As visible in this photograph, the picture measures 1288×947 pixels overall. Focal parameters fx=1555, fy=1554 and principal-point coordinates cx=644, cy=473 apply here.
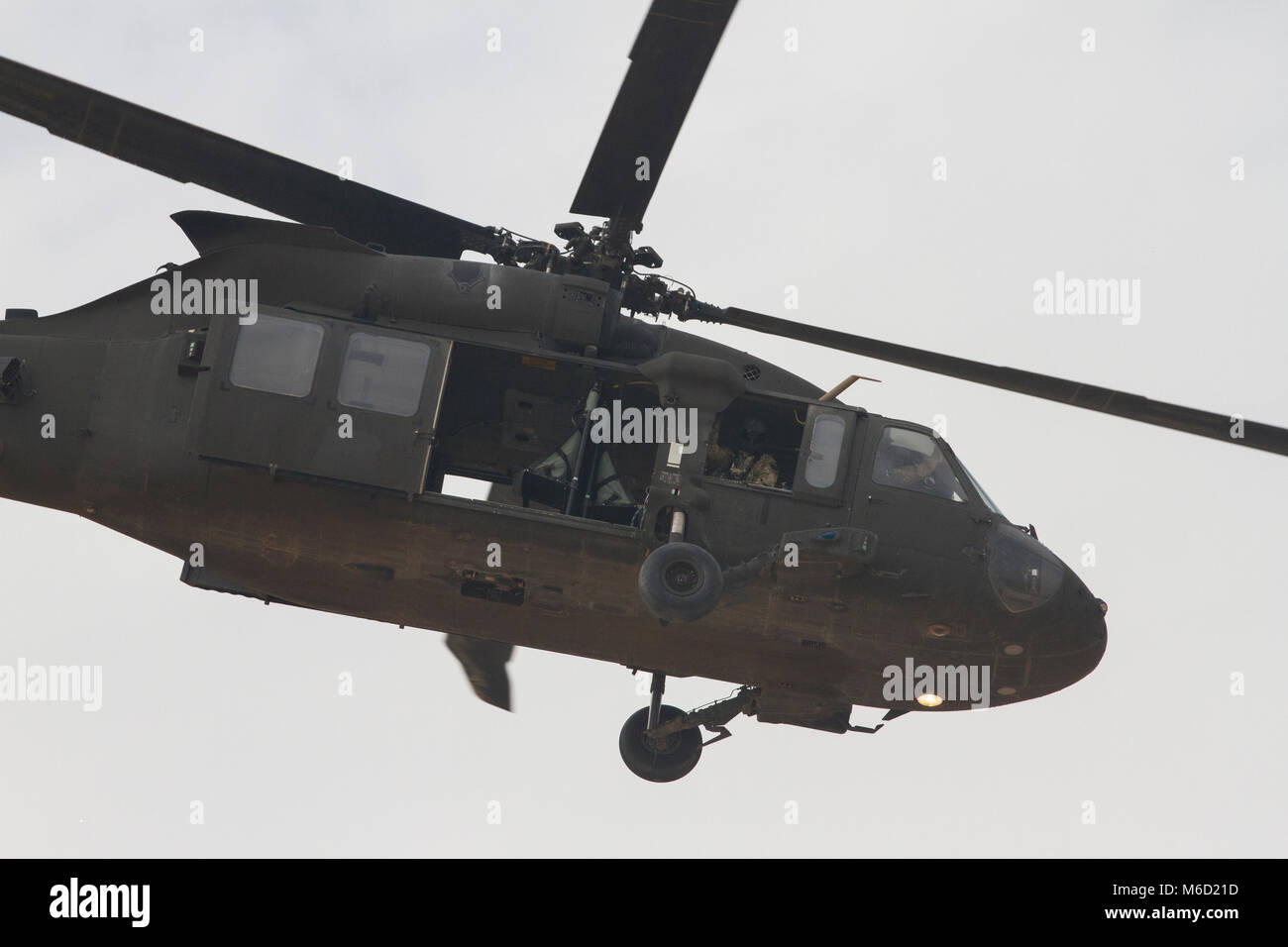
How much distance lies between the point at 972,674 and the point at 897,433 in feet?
6.47

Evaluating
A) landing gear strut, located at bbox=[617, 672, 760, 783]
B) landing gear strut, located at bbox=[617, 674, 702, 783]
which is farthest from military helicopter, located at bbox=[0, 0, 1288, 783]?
landing gear strut, located at bbox=[617, 674, 702, 783]

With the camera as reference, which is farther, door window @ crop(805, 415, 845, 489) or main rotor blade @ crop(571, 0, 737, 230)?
door window @ crop(805, 415, 845, 489)

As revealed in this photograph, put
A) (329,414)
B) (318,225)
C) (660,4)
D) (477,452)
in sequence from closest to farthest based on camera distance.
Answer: (660,4)
(329,414)
(318,225)
(477,452)

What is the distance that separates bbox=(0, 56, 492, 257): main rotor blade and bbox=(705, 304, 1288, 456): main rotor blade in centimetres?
246

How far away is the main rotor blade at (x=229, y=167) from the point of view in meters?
11.7

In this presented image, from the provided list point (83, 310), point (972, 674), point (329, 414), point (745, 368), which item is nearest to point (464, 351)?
point (329, 414)

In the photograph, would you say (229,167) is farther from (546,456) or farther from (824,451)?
(824,451)

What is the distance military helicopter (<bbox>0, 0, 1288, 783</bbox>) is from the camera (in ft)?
37.6

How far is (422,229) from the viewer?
1284 cm

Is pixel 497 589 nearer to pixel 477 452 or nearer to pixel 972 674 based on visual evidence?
pixel 477 452

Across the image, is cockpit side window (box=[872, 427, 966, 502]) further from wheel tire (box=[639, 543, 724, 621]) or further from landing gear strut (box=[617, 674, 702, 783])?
landing gear strut (box=[617, 674, 702, 783])

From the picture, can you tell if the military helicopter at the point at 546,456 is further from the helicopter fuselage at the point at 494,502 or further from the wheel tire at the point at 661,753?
the wheel tire at the point at 661,753

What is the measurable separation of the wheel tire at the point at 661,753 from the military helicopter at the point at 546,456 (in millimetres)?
1431

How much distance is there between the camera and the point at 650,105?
1102 centimetres
